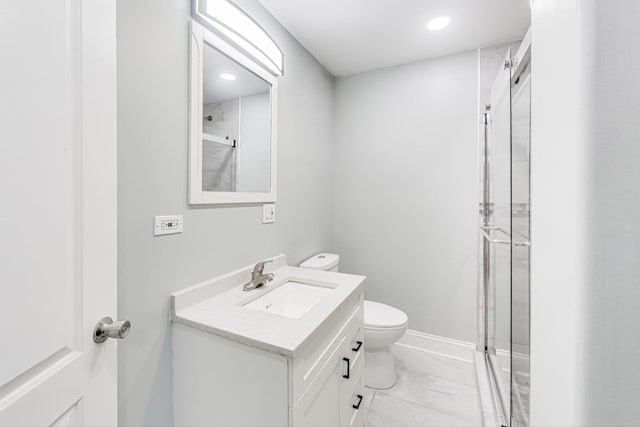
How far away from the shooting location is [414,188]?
7.48 ft

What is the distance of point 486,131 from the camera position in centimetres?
200

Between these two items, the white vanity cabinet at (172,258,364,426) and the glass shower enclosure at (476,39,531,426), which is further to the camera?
the glass shower enclosure at (476,39,531,426)

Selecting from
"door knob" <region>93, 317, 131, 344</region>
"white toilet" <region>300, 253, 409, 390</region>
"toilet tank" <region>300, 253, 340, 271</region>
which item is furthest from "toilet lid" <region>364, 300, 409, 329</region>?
"door knob" <region>93, 317, 131, 344</region>

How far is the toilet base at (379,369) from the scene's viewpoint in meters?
1.80

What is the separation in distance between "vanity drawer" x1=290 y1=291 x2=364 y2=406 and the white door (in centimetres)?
50

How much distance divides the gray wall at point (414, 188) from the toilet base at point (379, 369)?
1.90 feet

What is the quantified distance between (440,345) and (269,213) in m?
1.83

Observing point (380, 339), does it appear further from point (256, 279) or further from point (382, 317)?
point (256, 279)

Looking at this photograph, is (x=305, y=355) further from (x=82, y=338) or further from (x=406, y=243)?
(x=406, y=243)

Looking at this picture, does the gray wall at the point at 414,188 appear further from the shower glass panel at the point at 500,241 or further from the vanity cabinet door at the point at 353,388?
the vanity cabinet door at the point at 353,388

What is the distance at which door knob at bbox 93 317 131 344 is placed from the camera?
62cm

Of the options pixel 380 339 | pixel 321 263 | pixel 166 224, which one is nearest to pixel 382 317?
pixel 380 339

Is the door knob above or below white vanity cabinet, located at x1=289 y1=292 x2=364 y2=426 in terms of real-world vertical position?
above

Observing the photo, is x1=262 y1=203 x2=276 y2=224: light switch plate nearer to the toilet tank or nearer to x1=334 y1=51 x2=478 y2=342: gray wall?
the toilet tank
